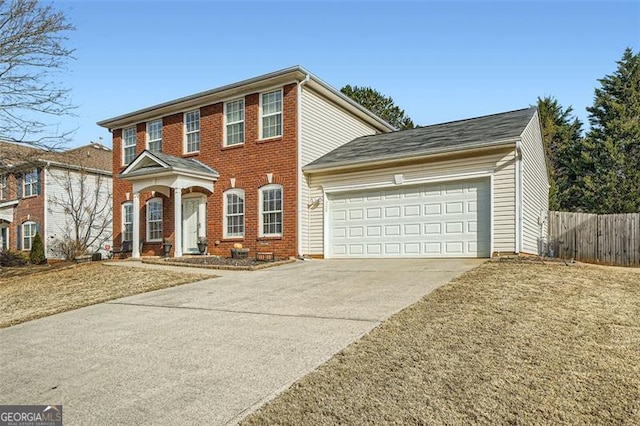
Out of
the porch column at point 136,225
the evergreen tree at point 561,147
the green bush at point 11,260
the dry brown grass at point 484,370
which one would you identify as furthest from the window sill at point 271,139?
the evergreen tree at point 561,147

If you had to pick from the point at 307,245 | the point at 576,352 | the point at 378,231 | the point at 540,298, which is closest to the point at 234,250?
the point at 307,245

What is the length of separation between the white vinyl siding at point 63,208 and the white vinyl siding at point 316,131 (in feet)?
52.2

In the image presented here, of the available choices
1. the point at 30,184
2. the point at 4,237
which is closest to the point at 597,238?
the point at 30,184

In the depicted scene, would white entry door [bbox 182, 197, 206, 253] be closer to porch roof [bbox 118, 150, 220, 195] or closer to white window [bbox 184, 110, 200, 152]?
porch roof [bbox 118, 150, 220, 195]

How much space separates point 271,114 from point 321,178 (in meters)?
2.87

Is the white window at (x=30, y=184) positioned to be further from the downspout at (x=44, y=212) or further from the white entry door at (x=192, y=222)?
the white entry door at (x=192, y=222)

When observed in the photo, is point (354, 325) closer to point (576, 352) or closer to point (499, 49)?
point (576, 352)

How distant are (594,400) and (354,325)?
284 centimetres

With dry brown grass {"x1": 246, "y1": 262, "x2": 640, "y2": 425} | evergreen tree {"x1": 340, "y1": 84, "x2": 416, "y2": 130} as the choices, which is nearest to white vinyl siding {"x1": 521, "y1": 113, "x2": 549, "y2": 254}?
dry brown grass {"x1": 246, "y1": 262, "x2": 640, "y2": 425}

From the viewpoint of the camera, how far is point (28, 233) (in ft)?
84.6

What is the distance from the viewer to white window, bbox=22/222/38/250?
2548cm

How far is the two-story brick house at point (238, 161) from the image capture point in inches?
586

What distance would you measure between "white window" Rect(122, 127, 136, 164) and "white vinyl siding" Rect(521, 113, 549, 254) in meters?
15.8

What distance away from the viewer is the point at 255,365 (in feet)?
15.1
